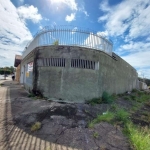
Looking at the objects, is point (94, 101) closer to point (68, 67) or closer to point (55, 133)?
point (68, 67)

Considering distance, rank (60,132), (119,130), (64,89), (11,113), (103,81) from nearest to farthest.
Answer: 1. (60,132)
2. (119,130)
3. (11,113)
4. (64,89)
5. (103,81)

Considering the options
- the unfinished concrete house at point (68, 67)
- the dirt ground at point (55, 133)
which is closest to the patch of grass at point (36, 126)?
the dirt ground at point (55, 133)

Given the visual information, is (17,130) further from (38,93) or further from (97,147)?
(38,93)

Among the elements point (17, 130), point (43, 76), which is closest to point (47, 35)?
point (43, 76)

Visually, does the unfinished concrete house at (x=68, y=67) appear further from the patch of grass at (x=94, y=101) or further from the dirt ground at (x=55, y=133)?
the dirt ground at (x=55, y=133)

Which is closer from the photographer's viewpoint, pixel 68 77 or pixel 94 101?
pixel 68 77

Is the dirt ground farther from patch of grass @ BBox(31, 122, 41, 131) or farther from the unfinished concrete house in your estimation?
the unfinished concrete house

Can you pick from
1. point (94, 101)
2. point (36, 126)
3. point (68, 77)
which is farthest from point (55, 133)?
point (94, 101)

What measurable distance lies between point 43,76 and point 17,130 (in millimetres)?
3725

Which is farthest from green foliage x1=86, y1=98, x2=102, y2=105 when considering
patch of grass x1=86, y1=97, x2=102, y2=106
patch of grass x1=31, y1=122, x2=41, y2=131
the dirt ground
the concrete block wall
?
patch of grass x1=31, y1=122, x2=41, y2=131

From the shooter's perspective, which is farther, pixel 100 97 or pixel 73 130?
pixel 100 97

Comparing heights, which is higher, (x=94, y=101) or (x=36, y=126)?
(x=94, y=101)

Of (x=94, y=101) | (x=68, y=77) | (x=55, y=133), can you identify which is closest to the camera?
(x=55, y=133)

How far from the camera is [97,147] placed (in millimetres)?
2812
